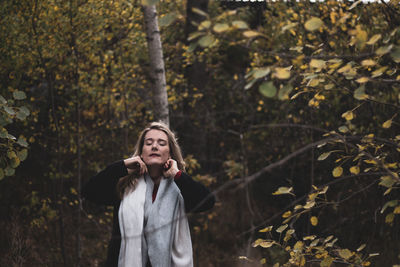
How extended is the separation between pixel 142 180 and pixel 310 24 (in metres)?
1.96

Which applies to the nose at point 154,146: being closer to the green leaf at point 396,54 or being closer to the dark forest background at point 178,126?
the dark forest background at point 178,126

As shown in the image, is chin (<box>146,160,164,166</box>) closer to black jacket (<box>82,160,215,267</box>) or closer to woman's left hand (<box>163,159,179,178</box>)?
woman's left hand (<box>163,159,179,178</box>)

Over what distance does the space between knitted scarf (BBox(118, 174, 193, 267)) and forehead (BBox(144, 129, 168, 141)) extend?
1.04 ft

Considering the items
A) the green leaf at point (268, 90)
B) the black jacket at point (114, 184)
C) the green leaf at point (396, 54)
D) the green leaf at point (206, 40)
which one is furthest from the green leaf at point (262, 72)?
the black jacket at point (114, 184)

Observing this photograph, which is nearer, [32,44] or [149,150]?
[149,150]

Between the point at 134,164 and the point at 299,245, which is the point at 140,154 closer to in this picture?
the point at 134,164

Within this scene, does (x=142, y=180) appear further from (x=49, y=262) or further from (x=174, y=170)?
(x=49, y=262)

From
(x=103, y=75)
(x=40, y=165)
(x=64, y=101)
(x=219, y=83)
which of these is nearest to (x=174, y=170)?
(x=103, y=75)

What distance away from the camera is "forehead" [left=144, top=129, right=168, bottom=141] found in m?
3.15

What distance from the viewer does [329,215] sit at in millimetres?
7035

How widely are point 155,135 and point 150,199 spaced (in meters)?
0.47

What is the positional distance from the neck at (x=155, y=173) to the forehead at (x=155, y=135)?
22 cm

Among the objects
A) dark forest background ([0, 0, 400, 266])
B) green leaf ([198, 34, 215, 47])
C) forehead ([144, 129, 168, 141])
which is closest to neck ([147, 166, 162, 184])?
forehead ([144, 129, 168, 141])

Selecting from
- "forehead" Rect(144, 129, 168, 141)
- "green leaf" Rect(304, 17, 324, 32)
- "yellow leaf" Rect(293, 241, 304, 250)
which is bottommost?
"yellow leaf" Rect(293, 241, 304, 250)
